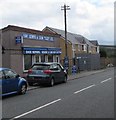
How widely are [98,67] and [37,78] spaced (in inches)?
1448

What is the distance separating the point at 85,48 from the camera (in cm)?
6094

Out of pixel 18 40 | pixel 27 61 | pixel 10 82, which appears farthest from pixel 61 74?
pixel 10 82

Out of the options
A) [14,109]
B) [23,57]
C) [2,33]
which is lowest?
[14,109]

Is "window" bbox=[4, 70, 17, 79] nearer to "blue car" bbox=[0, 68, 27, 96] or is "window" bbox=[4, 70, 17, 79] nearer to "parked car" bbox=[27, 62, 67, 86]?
"blue car" bbox=[0, 68, 27, 96]

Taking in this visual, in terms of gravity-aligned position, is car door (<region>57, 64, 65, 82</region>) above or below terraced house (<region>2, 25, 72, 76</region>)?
below

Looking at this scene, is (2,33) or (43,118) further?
(2,33)

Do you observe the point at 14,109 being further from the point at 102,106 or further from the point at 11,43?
the point at 11,43

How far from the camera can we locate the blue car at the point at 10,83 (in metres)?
14.2

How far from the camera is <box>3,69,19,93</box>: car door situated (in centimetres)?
1455

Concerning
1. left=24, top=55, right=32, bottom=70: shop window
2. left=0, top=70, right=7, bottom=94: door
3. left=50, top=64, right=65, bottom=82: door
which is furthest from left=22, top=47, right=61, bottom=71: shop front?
left=0, top=70, right=7, bottom=94: door

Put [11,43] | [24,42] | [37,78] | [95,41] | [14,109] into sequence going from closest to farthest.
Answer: [14,109], [37,78], [11,43], [24,42], [95,41]

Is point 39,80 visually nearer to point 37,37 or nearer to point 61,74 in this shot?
point 61,74

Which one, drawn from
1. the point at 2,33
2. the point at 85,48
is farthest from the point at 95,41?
the point at 2,33

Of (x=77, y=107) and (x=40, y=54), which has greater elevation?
(x=40, y=54)
